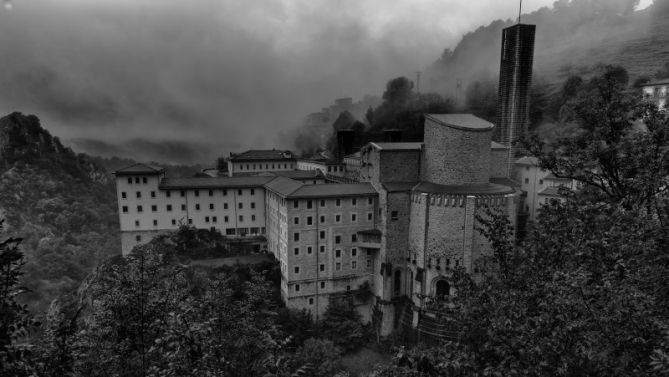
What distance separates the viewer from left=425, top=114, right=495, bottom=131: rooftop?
35850 millimetres

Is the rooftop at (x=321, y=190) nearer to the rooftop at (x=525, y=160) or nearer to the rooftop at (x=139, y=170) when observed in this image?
the rooftop at (x=139, y=170)

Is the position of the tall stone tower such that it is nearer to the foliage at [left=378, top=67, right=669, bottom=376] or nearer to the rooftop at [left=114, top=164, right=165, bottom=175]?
the rooftop at [left=114, top=164, right=165, bottom=175]

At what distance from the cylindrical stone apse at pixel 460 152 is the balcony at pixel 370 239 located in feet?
24.7

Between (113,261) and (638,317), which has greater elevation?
(638,317)

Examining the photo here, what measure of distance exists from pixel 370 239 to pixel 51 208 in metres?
66.5

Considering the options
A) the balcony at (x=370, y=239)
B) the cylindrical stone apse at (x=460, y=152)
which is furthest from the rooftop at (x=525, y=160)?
the balcony at (x=370, y=239)

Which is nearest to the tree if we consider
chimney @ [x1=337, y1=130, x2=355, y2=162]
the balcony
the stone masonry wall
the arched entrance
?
the arched entrance

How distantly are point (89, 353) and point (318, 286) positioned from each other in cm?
2917

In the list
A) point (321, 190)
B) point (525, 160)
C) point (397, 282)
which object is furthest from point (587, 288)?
point (525, 160)

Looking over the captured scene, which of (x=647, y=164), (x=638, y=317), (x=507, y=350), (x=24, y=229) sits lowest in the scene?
(x=24, y=229)

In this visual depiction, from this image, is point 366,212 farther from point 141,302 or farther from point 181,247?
point 141,302

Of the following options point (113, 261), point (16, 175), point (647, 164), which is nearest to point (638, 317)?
point (647, 164)

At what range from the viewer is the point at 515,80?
6128 centimetres

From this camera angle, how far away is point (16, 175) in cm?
7656
